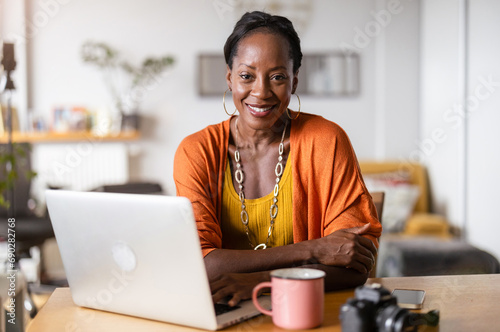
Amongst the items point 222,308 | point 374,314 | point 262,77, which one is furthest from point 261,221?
point 374,314

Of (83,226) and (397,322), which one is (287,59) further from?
(397,322)

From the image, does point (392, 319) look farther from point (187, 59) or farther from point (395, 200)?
point (187, 59)

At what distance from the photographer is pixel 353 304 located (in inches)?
30.9

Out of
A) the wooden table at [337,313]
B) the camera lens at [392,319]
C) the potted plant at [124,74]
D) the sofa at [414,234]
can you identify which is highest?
the potted plant at [124,74]

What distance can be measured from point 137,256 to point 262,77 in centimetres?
67

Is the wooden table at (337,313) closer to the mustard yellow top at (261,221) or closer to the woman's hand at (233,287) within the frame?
the woman's hand at (233,287)

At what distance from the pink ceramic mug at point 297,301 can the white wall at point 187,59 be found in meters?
3.63

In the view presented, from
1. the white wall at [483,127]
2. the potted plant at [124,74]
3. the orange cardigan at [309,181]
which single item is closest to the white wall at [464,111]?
the white wall at [483,127]

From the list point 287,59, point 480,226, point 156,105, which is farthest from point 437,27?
point 287,59

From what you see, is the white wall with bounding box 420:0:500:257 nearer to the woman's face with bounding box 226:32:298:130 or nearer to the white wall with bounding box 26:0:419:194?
the white wall with bounding box 26:0:419:194

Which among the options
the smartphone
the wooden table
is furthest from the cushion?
the smartphone

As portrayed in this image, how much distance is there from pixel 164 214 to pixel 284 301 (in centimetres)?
24

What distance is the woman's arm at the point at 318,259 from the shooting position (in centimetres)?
119

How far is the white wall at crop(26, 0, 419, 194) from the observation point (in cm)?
431
